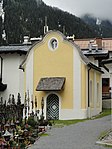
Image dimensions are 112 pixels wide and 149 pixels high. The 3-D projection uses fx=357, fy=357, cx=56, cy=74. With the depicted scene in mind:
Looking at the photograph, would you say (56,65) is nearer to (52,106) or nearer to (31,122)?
(52,106)

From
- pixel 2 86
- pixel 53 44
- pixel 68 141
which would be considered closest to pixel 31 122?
pixel 68 141

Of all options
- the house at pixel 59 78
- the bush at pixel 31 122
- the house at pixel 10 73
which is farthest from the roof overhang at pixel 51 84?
the bush at pixel 31 122

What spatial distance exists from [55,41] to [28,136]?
1436cm

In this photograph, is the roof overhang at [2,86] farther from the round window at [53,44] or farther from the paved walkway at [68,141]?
the paved walkway at [68,141]

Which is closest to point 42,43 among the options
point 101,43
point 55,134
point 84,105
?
point 84,105

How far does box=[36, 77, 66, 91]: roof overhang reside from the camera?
2705cm

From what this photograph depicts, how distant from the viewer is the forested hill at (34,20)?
111 meters

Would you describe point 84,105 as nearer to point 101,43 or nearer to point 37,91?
point 37,91

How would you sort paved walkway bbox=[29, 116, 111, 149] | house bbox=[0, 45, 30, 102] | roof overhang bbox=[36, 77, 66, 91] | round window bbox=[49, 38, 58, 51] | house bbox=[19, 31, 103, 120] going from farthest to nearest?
house bbox=[0, 45, 30, 102], round window bbox=[49, 38, 58, 51], house bbox=[19, 31, 103, 120], roof overhang bbox=[36, 77, 66, 91], paved walkway bbox=[29, 116, 111, 149]

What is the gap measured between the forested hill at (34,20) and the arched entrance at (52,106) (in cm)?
7828

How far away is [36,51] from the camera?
28984mm

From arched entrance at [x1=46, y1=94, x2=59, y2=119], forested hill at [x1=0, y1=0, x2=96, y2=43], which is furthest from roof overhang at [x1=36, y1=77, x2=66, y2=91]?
forested hill at [x1=0, y1=0, x2=96, y2=43]

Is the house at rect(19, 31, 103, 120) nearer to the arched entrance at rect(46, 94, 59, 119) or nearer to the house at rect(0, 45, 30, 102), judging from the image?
the arched entrance at rect(46, 94, 59, 119)

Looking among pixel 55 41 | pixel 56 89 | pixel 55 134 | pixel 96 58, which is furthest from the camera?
pixel 96 58
